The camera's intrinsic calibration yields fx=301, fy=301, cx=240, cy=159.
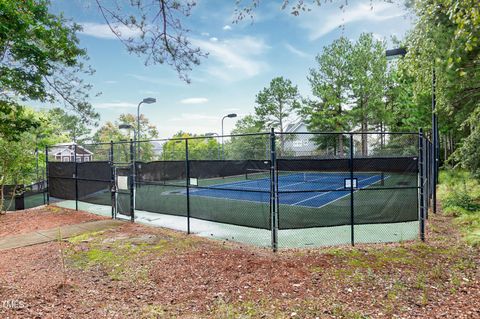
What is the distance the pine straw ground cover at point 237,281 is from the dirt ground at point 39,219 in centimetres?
240

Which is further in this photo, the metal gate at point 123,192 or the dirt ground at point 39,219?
the metal gate at point 123,192

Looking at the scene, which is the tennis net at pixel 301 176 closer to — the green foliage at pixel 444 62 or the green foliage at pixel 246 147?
the green foliage at pixel 444 62

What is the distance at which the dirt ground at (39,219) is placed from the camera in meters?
8.23

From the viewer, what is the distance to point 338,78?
28.8 m

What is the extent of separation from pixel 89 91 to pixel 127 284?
582 centimetres

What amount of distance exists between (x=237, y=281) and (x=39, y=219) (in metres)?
7.96

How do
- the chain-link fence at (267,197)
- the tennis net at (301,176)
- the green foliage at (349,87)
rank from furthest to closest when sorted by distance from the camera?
the green foliage at (349,87) → the tennis net at (301,176) → the chain-link fence at (267,197)

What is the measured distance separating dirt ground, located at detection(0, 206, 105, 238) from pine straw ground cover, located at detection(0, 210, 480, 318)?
2.40 meters

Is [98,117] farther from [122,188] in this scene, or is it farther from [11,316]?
[11,316]

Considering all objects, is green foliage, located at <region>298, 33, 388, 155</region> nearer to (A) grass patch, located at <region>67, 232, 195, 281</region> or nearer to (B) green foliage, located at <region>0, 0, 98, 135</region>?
(B) green foliage, located at <region>0, 0, 98, 135</region>

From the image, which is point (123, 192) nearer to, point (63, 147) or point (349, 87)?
point (63, 147)

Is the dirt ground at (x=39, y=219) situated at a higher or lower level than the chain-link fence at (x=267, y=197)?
lower

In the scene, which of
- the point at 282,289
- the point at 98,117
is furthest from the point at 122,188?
the point at 282,289

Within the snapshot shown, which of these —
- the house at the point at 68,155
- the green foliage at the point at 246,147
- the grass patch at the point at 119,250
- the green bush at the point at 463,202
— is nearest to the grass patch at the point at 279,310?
the grass patch at the point at 119,250
